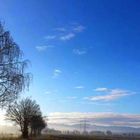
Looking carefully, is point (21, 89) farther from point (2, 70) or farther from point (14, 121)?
point (14, 121)

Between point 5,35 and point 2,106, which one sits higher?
point 5,35

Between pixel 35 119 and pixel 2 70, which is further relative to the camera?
pixel 35 119

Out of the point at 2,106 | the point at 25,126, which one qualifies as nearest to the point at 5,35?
the point at 2,106

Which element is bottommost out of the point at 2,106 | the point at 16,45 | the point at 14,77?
the point at 2,106

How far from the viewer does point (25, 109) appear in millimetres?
86375

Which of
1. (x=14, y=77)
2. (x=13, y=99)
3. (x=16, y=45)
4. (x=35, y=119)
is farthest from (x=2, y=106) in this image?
(x=35, y=119)

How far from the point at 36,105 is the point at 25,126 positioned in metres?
14.2

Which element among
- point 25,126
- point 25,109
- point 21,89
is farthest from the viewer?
point 25,109

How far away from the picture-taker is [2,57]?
29234 millimetres

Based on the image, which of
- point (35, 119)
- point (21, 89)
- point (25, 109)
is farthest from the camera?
point (35, 119)

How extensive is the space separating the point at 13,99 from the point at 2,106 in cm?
121

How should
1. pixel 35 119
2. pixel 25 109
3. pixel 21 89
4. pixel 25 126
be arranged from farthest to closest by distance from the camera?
pixel 35 119
pixel 25 109
pixel 25 126
pixel 21 89

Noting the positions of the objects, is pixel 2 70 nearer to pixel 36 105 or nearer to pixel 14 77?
pixel 14 77

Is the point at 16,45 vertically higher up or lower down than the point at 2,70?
higher up
